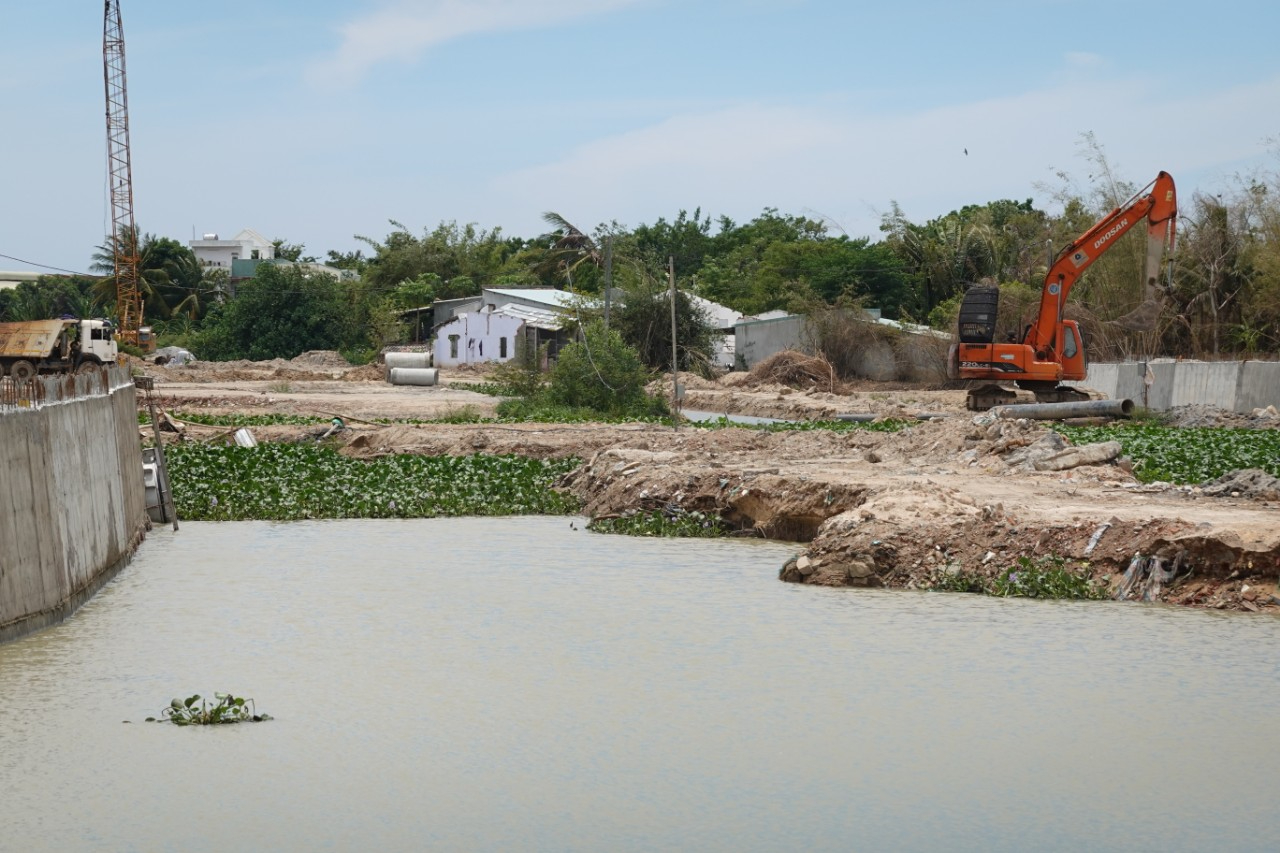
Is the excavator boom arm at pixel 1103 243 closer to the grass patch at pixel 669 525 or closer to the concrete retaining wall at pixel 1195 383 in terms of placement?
the concrete retaining wall at pixel 1195 383

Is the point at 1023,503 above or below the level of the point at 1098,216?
below

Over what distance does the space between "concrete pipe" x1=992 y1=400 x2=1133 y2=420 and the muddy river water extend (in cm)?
1779

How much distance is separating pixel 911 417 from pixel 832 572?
20222 mm

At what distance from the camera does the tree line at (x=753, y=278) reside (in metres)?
42.9

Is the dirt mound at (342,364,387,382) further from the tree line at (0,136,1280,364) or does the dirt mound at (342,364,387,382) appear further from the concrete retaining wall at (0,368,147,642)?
the concrete retaining wall at (0,368,147,642)

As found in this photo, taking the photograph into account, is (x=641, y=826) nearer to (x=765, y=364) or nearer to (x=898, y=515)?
(x=898, y=515)

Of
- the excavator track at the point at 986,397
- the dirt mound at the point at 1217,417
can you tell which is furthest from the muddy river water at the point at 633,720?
the excavator track at the point at 986,397

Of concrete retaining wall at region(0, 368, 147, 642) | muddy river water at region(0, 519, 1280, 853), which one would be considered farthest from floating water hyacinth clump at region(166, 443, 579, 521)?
muddy river water at region(0, 519, 1280, 853)

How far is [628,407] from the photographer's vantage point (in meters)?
33.7

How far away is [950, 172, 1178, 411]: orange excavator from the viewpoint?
32.8m

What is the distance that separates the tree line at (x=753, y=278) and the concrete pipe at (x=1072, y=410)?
4059mm

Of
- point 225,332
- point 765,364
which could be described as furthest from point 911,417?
point 225,332

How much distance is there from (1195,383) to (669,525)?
20.6 metres

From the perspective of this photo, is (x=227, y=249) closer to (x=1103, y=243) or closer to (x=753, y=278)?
(x=753, y=278)
